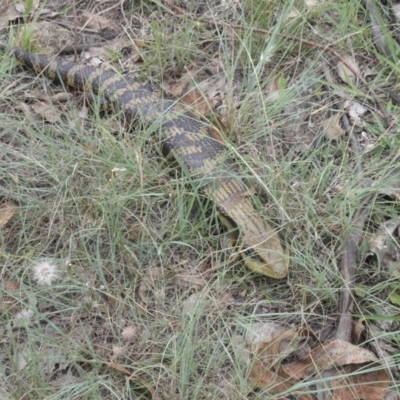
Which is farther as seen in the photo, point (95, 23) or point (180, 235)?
point (95, 23)

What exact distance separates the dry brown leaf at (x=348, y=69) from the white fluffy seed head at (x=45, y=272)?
203 centimetres

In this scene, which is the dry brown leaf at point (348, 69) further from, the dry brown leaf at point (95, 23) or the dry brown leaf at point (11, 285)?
the dry brown leaf at point (11, 285)

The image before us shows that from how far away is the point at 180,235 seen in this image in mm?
3164

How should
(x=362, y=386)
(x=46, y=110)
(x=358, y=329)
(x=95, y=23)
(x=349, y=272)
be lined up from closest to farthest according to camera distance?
(x=362, y=386)
(x=358, y=329)
(x=349, y=272)
(x=46, y=110)
(x=95, y=23)

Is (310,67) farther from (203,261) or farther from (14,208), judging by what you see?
(14,208)

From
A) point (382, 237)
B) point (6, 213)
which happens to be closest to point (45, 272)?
point (6, 213)

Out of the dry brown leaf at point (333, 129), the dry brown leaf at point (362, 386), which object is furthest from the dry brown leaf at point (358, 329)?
the dry brown leaf at point (333, 129)

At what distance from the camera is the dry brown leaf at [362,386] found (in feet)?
8.73

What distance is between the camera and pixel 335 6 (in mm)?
3809

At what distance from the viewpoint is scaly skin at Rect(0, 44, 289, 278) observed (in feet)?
10.1

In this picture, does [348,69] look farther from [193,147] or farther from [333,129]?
[193,147]

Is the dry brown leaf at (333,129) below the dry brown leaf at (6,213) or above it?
below

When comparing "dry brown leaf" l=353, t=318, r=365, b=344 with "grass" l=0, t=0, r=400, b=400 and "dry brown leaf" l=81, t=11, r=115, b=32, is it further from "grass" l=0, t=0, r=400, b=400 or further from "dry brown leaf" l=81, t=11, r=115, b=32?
"dry brown leaf" l=81, t=11, r=115, b=32

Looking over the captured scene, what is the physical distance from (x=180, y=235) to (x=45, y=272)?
0.69 metres
